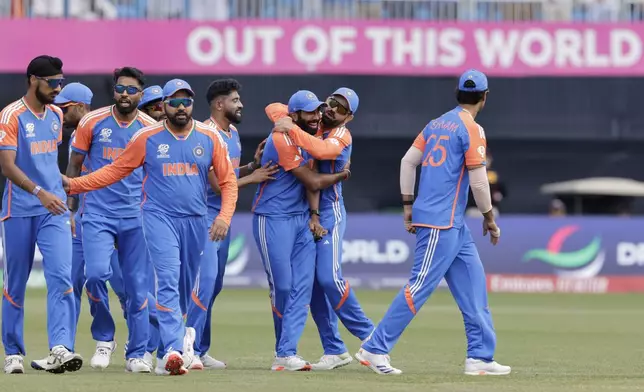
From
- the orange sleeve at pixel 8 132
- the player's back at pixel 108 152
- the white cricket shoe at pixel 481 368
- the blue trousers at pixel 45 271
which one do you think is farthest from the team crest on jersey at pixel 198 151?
the white cricket shoe at pixel 481 368

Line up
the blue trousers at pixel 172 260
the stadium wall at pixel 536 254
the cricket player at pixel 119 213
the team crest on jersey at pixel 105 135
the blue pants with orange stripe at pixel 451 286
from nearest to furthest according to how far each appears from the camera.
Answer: the blue trousers at pixel 172 260 → the blue pants with orange stripe at pixel 451 286 → the cricket player at pixel 119 213 → the team crest on jersey at pixel 105 135 → the stadium wall at pixel 536 254

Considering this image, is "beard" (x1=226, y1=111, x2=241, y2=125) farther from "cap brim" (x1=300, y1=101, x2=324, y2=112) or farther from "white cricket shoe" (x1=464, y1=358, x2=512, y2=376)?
"white cricket shoe" (x1=464, y1=358, x2=512, y2=376)

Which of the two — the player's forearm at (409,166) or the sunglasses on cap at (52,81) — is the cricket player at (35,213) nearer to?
the sunglasses on cap at (52,81)

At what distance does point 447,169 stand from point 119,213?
8.35 ft

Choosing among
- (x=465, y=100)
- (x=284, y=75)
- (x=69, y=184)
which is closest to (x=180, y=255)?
(x=69, y=184)

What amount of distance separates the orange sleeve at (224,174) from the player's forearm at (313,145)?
0.83 meters

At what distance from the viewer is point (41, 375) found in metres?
10.2

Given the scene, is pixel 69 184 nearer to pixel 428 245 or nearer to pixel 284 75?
pixel 428 245

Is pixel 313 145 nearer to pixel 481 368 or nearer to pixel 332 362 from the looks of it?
pixel 332 362

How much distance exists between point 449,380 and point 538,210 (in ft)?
68.5

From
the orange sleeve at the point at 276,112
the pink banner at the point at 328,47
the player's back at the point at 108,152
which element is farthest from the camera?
the pink banner at the point at 328,47

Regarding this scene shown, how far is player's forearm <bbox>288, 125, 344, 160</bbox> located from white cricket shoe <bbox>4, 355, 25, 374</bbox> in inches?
107

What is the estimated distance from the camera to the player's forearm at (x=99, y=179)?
10617 millimetres

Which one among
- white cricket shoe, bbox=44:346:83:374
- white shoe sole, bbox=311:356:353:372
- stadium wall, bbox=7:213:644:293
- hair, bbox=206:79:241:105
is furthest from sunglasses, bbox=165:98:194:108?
stadium wall, bbox=7:213:644:293
